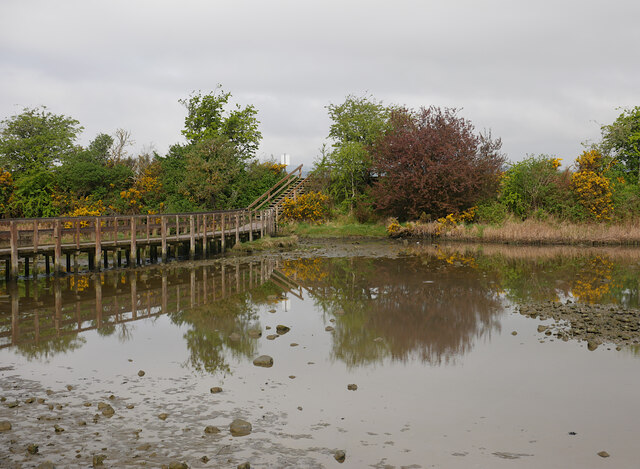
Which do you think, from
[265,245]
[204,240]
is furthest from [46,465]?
[265,245]

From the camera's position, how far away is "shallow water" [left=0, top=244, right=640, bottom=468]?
678 cm

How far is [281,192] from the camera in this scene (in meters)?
46.0

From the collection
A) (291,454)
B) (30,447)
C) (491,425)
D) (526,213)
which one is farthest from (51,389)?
(526,213)

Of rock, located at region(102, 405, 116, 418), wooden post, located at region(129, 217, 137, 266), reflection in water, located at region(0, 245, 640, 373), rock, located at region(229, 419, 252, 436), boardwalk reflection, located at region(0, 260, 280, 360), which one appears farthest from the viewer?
wooden post, located at region(129, 217, 137, 266)

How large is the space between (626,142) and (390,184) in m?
17.4

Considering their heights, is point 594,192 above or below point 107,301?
above

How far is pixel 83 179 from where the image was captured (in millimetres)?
39156

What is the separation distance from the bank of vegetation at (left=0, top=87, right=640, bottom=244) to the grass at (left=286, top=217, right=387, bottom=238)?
12 cm

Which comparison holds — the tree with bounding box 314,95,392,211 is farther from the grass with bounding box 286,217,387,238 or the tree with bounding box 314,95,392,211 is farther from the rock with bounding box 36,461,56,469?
the rock with bounding box 36,461,56,469

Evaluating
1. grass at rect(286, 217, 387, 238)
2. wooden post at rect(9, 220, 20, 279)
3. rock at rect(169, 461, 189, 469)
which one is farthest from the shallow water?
grass at rect(286, 217, 387, 238)

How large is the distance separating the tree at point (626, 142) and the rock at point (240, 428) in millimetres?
39684

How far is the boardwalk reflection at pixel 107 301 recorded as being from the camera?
1266 centimetres

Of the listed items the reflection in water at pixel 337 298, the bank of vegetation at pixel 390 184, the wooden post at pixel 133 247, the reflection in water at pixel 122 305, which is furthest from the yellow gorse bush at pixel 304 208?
the wooden post at pixel 133 247

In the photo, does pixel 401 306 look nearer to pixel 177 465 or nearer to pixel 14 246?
pixel 177 465
